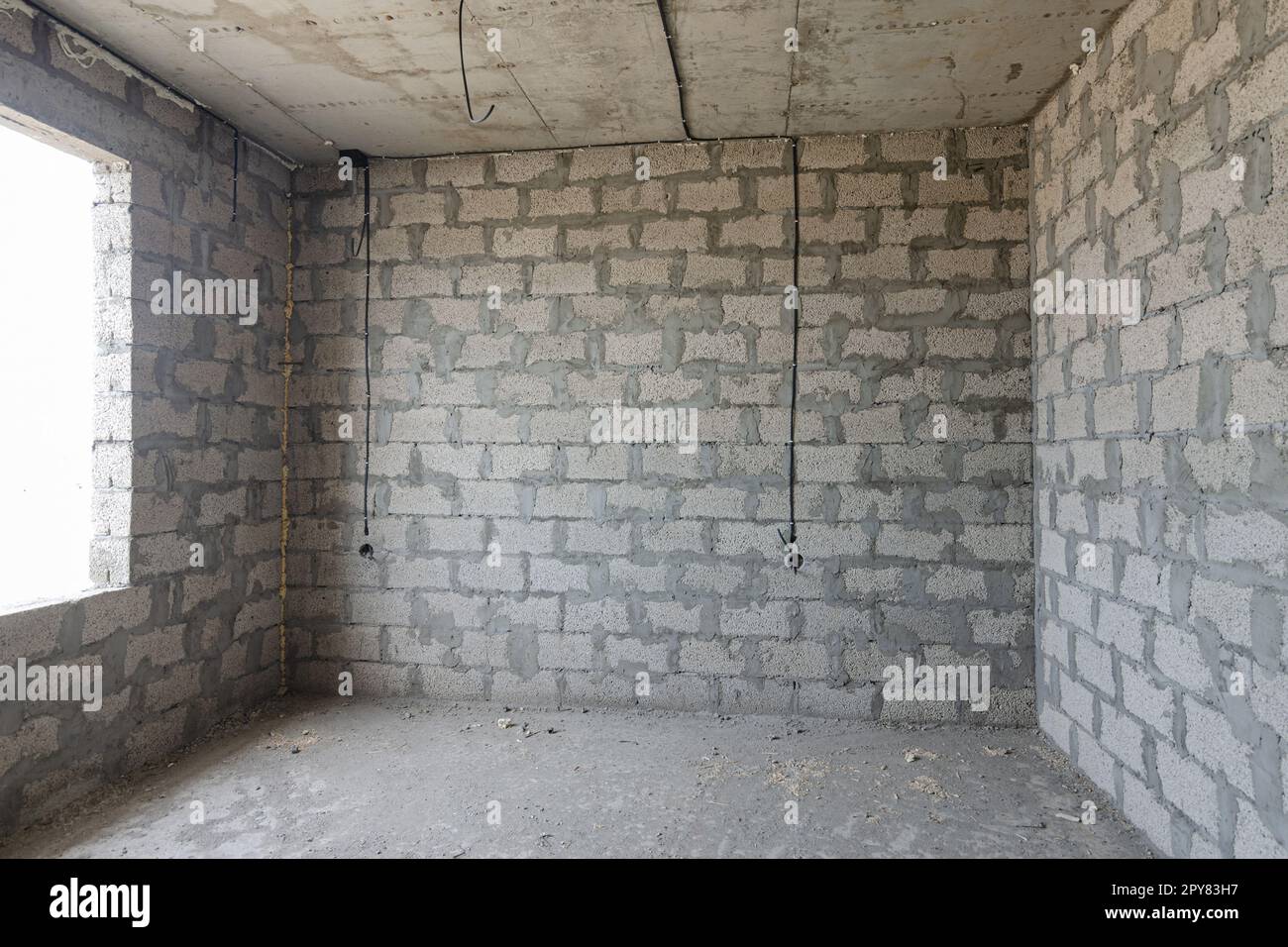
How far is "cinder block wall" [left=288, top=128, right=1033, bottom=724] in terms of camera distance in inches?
136

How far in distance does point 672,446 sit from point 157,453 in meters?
2.27

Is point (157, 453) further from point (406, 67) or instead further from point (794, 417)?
point (794, 417)

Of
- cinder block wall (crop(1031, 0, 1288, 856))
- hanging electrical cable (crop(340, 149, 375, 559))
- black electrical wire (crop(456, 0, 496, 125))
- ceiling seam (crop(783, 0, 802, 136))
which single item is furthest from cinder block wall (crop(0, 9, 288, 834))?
cinder block wall (crop(1031, 0, 1288, 856))

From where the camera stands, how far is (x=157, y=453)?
3062 mm

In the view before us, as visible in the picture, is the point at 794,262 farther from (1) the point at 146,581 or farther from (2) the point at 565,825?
(1) the point at 146,581

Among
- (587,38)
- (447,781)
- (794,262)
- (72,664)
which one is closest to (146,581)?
(72,664)

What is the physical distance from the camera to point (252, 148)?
144 inches

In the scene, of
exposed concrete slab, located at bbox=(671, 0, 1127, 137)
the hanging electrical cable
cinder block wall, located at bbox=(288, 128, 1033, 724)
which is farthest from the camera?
the hanging electrical cable

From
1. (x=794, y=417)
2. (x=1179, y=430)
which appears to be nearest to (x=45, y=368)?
(x=794, y=417)

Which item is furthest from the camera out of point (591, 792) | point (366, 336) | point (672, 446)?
point (366, 336)

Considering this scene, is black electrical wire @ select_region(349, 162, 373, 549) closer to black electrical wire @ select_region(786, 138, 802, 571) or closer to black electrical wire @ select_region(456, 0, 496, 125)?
black electrical wire @ select_region(456, 0, 496, 125)

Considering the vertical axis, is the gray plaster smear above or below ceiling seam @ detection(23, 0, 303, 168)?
below

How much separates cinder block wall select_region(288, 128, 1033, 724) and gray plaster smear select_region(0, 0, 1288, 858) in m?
0.02
